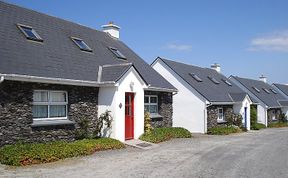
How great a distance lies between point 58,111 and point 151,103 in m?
7.71

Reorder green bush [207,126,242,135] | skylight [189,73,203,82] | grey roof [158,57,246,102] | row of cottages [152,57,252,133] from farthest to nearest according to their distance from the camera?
skylight [189,73,203,82]
grey roof [158,57,246,102]
row of cottages [152,57,252,133]
green bush [207,126,242,135]

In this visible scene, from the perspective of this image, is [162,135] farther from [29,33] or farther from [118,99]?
[29,33]

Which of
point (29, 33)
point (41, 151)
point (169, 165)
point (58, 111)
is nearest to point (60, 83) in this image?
point (58, 111)

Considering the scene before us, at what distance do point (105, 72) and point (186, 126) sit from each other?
11241mm

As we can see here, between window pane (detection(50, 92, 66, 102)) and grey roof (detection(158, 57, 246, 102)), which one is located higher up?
grey roof (detection(158, 57, 246, 102))

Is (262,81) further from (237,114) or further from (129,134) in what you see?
(129,134)

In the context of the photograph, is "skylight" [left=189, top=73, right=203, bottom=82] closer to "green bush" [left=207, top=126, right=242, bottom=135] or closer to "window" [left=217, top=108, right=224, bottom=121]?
"window" [left=217, top=108, right=224, bottom=121]

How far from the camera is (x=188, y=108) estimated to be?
2692cm

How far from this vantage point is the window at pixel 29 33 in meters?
15.7

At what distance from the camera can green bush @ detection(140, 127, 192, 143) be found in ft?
60.4

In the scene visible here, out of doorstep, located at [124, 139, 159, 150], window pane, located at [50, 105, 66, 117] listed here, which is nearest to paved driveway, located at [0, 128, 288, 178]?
doorstep, located at [124, 139, 159, 150]

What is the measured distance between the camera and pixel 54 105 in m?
14.8

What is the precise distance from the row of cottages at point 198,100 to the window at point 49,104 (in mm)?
13270

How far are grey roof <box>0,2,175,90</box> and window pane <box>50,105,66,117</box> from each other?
→ 4.30 ft
